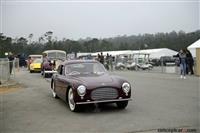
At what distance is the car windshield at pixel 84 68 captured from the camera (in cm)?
1126

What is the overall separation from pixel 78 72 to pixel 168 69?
60.2 ft

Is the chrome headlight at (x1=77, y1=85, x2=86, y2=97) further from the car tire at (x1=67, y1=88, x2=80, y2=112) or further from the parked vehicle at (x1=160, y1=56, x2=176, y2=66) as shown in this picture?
the parked vehicle at (x1=160, y1=56, x2=176, y2=66)

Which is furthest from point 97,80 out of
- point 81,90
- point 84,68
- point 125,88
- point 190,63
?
point 190,63

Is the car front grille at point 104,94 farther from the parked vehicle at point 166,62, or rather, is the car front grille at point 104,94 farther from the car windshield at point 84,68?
the parked vehicle at point 166,62

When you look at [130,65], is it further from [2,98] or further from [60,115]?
[60,115]

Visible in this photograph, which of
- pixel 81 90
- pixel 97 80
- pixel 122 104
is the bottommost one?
pixel 122 104

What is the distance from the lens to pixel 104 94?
31.6ft

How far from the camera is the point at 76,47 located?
9656cm

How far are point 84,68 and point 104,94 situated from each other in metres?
1.97

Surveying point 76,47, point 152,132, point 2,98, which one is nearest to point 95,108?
→ point 152,132

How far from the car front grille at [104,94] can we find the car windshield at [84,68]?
1641 mm

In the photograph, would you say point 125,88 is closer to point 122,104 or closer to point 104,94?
point 122,104

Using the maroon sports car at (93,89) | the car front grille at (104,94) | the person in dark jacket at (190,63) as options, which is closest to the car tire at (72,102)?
the maroon sports car at (93,89)

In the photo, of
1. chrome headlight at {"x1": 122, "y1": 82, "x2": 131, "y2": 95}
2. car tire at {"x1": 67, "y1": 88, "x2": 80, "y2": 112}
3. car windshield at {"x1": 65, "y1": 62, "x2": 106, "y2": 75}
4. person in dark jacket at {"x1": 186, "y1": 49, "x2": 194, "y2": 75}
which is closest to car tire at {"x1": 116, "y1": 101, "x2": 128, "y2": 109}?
chrome headlight at {"x1": 122, "y1": 82, "x2": 131, "y2": 95}
